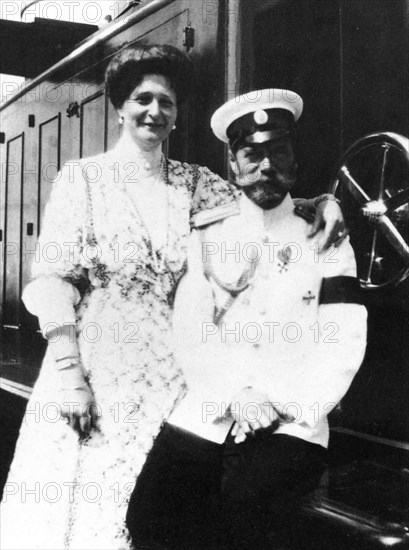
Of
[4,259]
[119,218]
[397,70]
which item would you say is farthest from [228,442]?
[4,259]

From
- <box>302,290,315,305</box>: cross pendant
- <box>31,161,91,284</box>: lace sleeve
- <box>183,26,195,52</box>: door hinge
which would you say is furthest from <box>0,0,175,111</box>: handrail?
<box>302,290,315,305</box>: cross pendant

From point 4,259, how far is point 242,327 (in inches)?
51.5

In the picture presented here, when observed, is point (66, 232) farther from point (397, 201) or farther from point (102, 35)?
point (397, 201)

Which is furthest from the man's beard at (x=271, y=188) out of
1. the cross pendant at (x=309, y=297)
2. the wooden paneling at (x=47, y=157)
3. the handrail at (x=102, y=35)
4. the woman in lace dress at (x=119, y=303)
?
the wooden paneling at (x=47, y=157)

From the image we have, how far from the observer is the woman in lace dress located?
185cm

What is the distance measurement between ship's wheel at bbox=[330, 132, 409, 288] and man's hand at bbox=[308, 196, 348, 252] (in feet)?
0.22

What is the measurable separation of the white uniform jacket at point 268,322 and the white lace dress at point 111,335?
68 mm

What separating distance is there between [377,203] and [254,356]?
1.78ft

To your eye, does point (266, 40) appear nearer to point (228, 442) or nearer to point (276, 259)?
point (276, 259)

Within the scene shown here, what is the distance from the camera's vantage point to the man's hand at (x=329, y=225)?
68.3 inches

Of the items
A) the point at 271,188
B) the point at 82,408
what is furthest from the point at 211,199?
the point at 82,408

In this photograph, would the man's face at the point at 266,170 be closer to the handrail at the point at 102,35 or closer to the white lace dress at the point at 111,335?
the white lace dress at the point at 111,335

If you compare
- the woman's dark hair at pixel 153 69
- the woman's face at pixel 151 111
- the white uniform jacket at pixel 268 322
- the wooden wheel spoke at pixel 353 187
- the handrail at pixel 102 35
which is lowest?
the white uniform jacket at pixel 268 322

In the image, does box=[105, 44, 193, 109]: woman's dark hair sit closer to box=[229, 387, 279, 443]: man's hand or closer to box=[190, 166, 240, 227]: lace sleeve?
box=[190, 166, 240, 227]: lace sleeve
